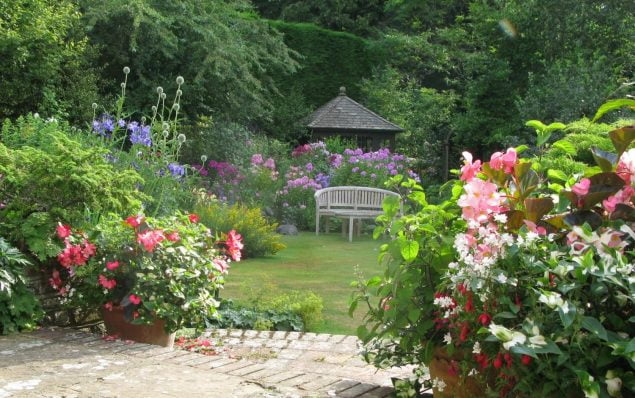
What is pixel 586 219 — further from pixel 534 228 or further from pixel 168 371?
Result: pixel 168 371

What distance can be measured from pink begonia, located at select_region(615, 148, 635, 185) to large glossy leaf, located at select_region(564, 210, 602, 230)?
19 cm

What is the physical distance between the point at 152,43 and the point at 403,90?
791 centimetres

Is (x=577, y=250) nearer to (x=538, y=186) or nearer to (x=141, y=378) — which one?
(x=538, y=186)

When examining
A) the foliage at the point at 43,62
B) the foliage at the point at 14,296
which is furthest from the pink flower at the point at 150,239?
the foliage at the point at 43,62

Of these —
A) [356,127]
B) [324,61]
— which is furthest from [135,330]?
[324,61]

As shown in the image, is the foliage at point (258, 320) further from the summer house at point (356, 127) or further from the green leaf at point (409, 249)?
the summer house at point (356, 127)

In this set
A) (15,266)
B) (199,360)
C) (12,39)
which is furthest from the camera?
(12,39)

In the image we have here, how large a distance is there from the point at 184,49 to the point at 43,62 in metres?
3.18

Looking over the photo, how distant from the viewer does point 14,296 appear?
4.39m

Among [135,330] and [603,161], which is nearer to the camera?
[603,161]

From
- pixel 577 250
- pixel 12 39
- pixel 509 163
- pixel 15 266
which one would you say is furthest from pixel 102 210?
pixel 12 39

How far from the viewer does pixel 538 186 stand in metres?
3.17

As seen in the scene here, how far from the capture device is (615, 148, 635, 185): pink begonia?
9.33 feet

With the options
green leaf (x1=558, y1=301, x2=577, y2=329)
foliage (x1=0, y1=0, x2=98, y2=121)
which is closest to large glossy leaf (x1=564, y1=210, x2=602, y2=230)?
green leaf (x1=558, y1=301, x2=577, y2=329)
